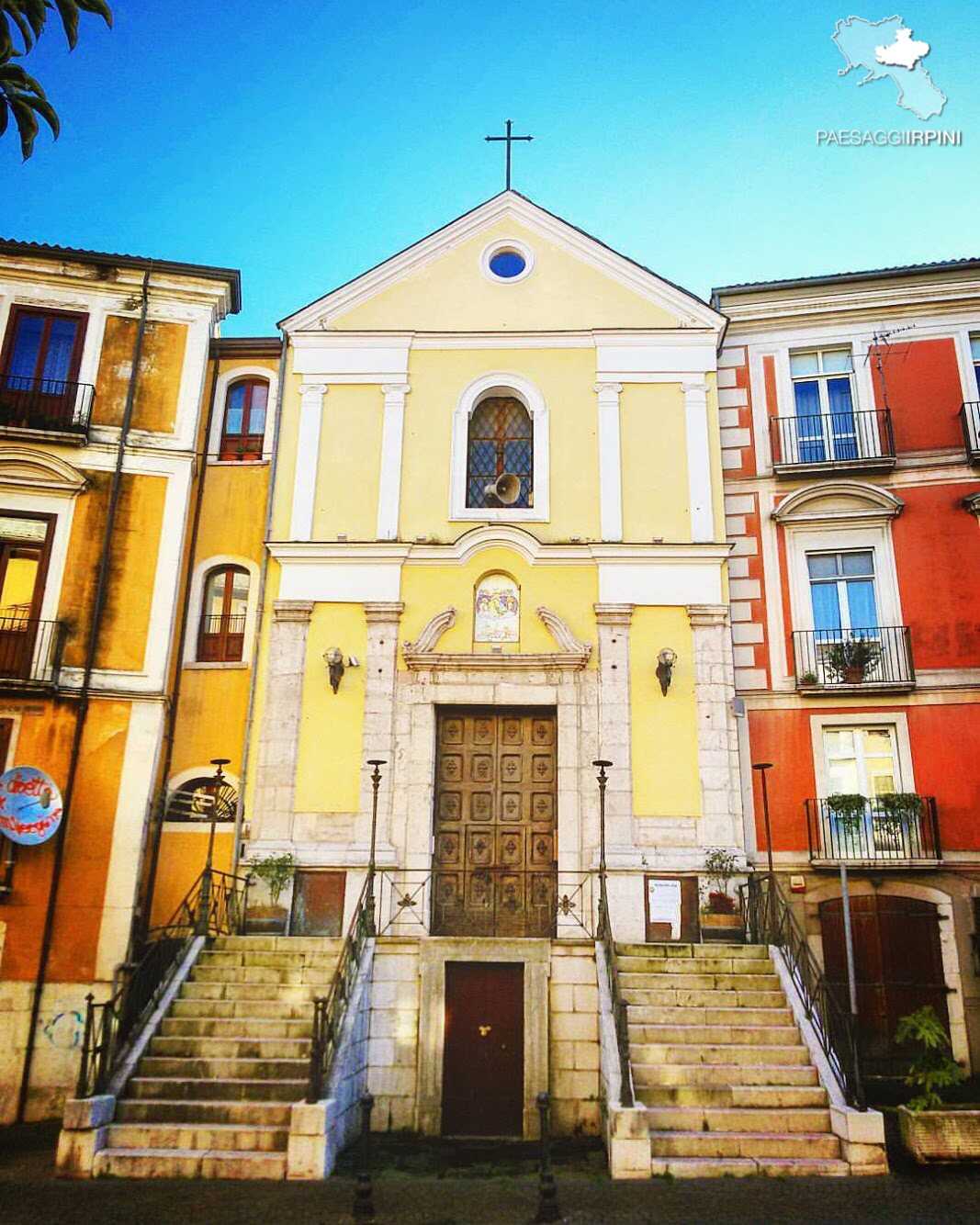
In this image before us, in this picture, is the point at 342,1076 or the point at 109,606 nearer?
the point at 342,1076

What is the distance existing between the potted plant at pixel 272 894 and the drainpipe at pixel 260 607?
1.97 ft

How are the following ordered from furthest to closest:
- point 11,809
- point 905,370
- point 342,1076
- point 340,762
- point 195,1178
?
point 905,370 → point 340,762 → point 11,809 → point 342,1076 → point 195,1178

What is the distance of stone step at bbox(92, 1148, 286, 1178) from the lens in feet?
34.5

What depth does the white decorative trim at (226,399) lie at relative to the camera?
1889cm

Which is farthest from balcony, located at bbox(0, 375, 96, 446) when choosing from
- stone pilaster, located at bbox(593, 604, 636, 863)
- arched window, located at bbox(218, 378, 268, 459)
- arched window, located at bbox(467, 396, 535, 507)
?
stone pilaster, located at bbox(593, 604, 636, 863)

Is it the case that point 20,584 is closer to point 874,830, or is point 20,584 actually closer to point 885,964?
point 874,830

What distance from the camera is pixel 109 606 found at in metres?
16.9

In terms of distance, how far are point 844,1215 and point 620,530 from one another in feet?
34.6

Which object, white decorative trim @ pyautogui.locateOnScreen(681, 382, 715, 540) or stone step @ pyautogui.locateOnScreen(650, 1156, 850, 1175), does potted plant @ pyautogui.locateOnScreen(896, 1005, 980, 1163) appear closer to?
stone step @ pyautogui.locateOnScreen(650, 1156, 850, 1175)

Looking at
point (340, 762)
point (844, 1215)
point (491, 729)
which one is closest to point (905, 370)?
point (491, 729)

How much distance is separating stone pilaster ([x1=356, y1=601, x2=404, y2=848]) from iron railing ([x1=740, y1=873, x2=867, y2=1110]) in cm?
559

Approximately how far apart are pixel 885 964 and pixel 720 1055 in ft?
16.5

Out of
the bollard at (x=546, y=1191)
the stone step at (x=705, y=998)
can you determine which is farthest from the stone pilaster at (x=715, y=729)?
the bollard at (x=546, y=1191)

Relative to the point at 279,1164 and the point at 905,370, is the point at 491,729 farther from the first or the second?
the point at 905,370
